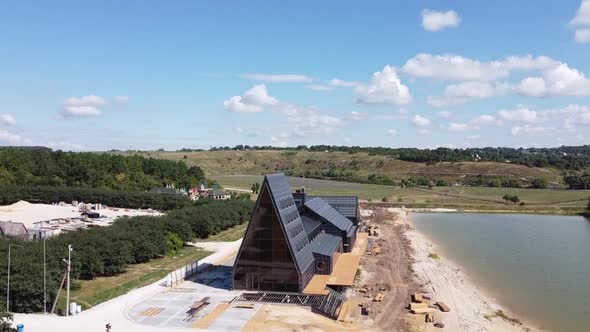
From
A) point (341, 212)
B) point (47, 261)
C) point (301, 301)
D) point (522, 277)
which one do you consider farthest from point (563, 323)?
point (47, 261)

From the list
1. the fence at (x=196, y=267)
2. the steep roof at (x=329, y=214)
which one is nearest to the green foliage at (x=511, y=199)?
the steep roof at (x=329, y=214)

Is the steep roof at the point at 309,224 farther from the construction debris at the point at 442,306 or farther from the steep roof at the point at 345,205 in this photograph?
the construction debris at the point at 442,306

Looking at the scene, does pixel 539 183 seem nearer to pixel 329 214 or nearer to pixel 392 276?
pixel 329 214

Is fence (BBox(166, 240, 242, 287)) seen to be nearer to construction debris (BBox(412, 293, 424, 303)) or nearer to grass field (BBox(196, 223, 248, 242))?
grass field (BBox(196, 223, 248, 242))

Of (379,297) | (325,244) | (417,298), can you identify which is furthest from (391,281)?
(325,244)

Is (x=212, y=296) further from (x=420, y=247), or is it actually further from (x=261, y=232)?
(x=420, y=247)
